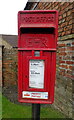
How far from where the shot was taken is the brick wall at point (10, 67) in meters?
6.36

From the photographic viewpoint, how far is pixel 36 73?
2.10 m

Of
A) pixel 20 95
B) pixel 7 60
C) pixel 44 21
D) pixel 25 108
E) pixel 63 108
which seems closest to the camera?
pixel 44 21

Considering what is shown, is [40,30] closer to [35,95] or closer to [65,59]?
[35,95]

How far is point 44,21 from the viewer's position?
2.04 metres

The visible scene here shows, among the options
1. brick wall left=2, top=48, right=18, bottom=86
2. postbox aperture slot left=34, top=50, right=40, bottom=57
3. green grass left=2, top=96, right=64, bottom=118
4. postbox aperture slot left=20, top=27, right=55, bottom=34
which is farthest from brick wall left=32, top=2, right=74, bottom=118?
brick wall left=2, top=48, right=18, bottom=86

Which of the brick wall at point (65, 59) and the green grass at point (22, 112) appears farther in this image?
the green grass at point (22, 112)

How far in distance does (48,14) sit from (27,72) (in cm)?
85

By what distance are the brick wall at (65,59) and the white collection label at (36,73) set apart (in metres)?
1.00

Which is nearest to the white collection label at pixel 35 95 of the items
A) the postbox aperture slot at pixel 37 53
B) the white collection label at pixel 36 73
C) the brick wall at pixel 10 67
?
the white collection label at pixel 36 73

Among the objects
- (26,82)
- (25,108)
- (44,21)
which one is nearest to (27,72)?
(26,82)

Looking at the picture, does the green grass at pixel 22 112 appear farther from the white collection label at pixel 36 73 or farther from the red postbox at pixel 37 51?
the white collection label at pixel 36 73

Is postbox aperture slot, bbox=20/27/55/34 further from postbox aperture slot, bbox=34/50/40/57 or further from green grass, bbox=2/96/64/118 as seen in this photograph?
green grass, bbox=2/96/64/118

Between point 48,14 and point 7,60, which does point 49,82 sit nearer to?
point 48,14

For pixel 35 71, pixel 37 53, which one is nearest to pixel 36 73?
pixel 35 71
